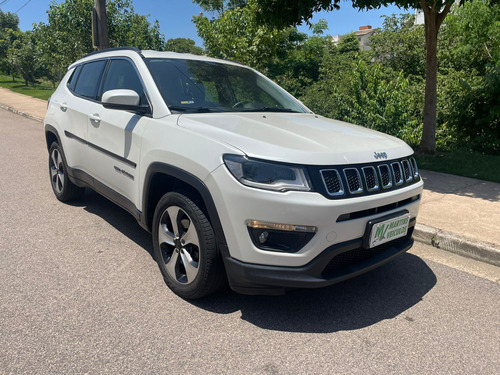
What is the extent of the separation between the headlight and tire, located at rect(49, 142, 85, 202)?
3.13 m

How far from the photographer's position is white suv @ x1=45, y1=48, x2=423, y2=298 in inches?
102

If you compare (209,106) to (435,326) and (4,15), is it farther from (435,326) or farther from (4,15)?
(4,15)

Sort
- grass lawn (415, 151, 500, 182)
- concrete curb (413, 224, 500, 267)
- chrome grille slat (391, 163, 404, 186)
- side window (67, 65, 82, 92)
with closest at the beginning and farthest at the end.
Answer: chrome grille slat (391, 163, 404, 186)
concrete curb (413, 224, 500, 267)
side window (67, 65, 82, 92)
grass lawn (415, 151, 500, 182)

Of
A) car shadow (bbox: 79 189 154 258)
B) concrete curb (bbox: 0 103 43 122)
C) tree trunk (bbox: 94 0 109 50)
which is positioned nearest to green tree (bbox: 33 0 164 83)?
concrete curb (bbox: 0 103 43 122)

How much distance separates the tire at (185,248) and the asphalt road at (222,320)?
0.16 metres

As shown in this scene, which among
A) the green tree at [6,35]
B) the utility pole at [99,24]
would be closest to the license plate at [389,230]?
the utility pole at [99,24]

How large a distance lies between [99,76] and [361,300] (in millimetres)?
3370

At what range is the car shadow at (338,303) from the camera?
293cm

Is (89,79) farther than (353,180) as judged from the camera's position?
Yes

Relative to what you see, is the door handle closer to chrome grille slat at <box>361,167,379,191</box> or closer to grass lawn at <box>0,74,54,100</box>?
chrome grille slat at <box>361,167,379,191</box>

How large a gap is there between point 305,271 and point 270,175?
0.62 m

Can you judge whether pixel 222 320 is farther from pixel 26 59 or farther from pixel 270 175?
pixel 26 59

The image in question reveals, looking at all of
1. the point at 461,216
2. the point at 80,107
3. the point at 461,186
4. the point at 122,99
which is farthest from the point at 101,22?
the point at 461,216

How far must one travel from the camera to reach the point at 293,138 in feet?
9.48
